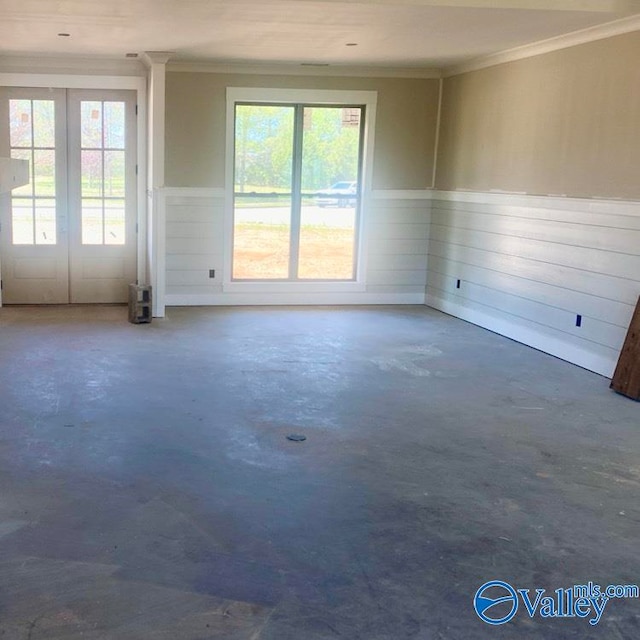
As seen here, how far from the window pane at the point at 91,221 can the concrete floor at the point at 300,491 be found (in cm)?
214

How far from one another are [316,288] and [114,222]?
239cm

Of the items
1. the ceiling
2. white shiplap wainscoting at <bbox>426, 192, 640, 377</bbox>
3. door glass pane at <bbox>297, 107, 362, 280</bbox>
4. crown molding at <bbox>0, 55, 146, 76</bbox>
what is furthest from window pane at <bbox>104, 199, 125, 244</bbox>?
white shiplap wainscoting at <bbox>426, 192, 640, 377</bbox>

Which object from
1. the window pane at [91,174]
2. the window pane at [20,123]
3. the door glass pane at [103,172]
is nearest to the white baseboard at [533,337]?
the door glass pane at [103,172]

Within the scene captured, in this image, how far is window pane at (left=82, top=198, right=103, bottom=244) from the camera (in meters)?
7.90

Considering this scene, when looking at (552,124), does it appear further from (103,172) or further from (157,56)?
(103,172)

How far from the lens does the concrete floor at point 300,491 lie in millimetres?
2506

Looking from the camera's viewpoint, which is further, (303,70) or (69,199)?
(303,70)

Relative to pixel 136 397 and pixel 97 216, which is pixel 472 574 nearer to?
pixel 136 397

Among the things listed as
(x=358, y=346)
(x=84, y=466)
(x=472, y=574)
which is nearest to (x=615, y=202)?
(x=358, y=346)

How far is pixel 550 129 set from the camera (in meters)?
6.35

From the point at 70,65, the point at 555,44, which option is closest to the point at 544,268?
the point at 555,44

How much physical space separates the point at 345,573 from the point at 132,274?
601 cm

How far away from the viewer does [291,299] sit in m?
8.47

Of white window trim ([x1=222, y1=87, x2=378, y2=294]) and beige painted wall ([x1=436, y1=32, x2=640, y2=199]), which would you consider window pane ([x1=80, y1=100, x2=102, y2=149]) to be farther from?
beige painted wall ([x1=436, y1=32, x2=640, y2=199])
